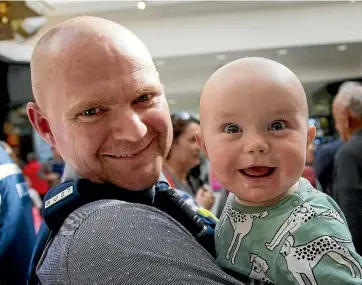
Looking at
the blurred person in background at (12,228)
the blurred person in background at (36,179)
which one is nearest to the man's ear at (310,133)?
the blurred person in background at (12,228)

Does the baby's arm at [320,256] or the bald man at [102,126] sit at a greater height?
the bald man at [102,126]

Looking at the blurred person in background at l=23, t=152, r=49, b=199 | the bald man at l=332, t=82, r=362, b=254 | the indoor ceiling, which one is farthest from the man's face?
the blurred person in background at l=23, t=152, r=49, b=199

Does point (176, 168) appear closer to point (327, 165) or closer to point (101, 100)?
point (327, 165)

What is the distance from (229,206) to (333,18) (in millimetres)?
3006

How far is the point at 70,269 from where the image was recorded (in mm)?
780

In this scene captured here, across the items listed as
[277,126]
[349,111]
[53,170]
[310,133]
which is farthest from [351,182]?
[53,170]

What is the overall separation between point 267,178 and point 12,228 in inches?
64.9

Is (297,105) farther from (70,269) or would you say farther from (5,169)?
(5,169)

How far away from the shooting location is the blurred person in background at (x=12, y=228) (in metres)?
2.26

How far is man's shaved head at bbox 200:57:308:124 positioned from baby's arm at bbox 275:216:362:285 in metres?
0.24

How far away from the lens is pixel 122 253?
2.52 ft

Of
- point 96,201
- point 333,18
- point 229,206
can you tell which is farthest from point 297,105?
point 333,18

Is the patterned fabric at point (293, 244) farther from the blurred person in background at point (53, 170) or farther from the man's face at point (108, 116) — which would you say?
the blurred person in background at point (53, 170)

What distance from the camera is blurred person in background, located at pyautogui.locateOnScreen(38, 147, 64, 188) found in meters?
5.91
